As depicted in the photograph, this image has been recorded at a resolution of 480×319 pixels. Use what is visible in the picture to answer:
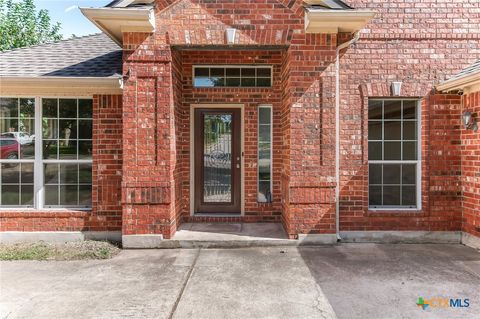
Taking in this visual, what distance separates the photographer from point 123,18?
518cm

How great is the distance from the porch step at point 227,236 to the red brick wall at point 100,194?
1245mm

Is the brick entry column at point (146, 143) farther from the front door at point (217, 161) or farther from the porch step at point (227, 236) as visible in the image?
the front door at point (217, 161)

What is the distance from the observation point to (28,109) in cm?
595

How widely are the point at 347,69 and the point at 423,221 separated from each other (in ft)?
10.4

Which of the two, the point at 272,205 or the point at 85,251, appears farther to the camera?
the point at 272,205

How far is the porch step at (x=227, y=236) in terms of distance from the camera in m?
5.46

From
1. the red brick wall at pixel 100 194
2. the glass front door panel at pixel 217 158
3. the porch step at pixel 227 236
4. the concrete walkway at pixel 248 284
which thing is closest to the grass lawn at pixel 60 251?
the concrete walkway at pixel 248 284

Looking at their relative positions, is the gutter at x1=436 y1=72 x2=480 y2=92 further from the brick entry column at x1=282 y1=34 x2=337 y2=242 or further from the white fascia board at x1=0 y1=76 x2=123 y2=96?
the white fascia board at x1=0 y1=76 x2=123 y2=96

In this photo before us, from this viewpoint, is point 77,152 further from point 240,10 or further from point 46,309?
point 240,10

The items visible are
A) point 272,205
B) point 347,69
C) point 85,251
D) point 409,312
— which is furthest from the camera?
point 272,205

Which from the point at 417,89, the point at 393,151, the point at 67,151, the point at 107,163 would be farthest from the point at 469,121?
the point at 67,151

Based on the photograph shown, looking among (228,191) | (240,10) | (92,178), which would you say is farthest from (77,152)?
(240,10)

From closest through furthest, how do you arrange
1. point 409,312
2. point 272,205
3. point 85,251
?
point 409,312 < point 85,251 < point 272,205

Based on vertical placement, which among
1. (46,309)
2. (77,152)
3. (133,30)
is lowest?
(46,309)
